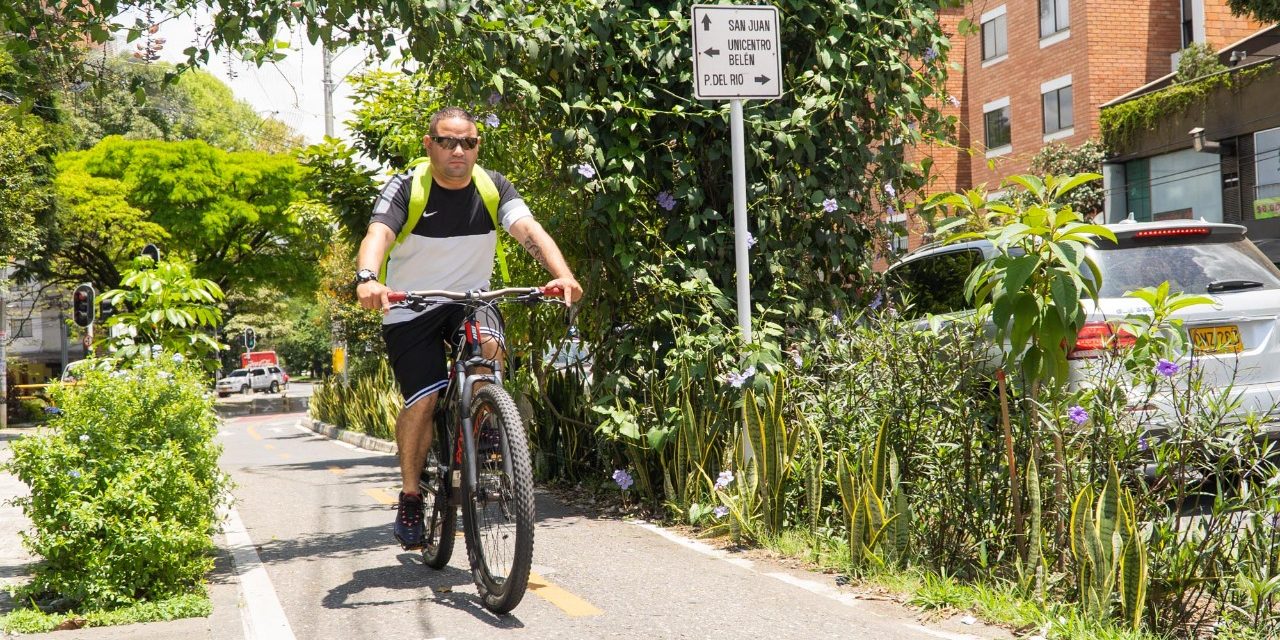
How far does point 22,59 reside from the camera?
6484 mm

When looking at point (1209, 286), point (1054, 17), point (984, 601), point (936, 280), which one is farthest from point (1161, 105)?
point (984, 601)

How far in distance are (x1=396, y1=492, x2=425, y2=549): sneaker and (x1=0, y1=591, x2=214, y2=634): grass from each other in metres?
0.85

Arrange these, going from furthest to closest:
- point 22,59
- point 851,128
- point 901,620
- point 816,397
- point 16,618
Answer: point 851,128
point 22,59
point 816,397
point 16,618
point 901,620

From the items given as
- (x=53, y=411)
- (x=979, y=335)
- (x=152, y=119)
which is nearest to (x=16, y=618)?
(x=53, y=411)

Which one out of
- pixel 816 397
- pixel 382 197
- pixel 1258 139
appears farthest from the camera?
pixel 1258 139

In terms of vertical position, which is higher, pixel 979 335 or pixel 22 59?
pixel 22 59

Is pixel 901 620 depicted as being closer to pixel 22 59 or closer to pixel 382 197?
pixel 382 197

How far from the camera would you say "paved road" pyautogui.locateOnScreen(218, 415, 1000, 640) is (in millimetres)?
4324

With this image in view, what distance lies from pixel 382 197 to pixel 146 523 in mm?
1651

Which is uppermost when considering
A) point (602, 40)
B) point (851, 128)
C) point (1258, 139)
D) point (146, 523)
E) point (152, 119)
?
point (152, 119)

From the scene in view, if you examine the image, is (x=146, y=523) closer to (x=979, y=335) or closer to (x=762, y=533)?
(x=762, y=533)

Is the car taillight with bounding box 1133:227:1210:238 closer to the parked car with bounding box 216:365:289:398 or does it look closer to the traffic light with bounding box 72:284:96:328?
the traffic light with bounding box 72:284:96:328

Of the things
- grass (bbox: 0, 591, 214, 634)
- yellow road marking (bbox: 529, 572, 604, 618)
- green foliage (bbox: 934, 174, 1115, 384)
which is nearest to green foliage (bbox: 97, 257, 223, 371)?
grass (bbox: 0, 591, 214, 634)

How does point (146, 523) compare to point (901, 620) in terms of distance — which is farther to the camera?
point (146, 523)
